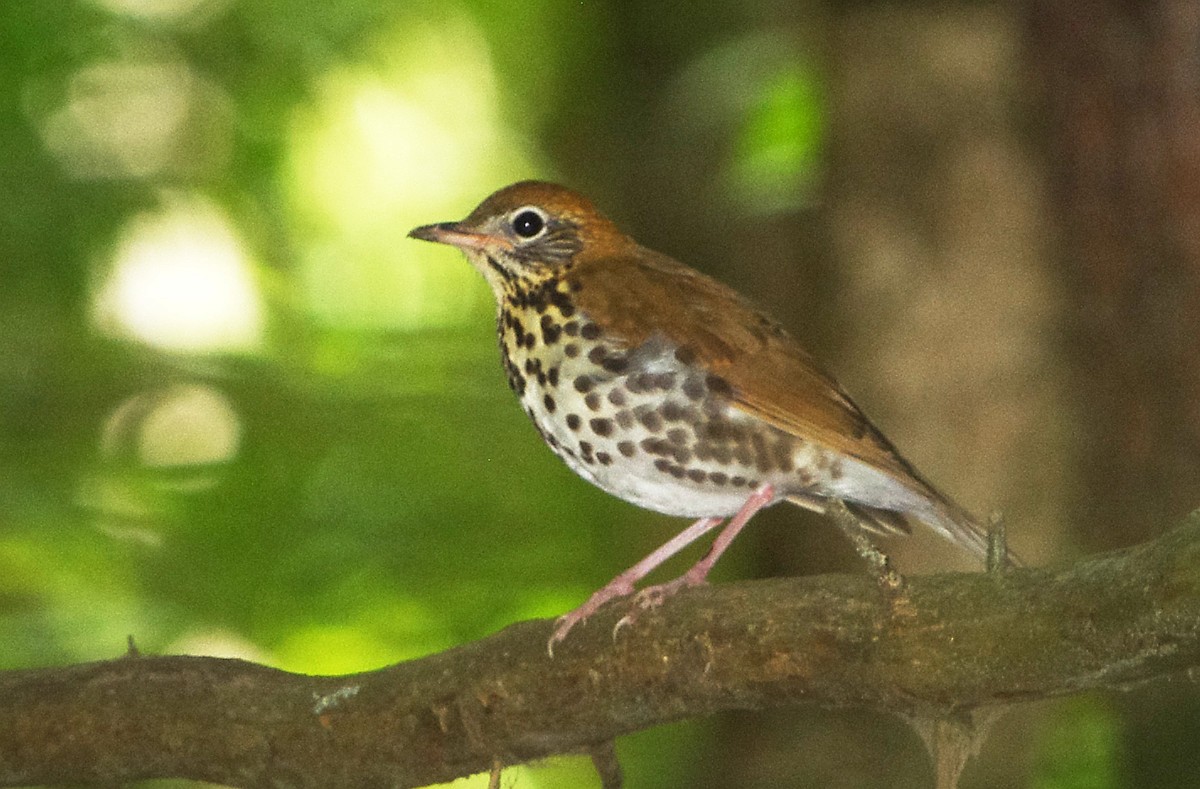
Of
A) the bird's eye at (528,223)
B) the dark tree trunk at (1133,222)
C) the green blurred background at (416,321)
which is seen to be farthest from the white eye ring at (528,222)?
the dark tree trunk at (1133,222)

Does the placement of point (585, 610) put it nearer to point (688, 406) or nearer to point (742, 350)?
point (688, 406)

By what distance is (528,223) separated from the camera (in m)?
4.50

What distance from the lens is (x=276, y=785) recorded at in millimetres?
3729

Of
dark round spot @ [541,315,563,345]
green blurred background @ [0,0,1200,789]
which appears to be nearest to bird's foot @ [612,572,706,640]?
dark round spot @ [541,315,563,345]

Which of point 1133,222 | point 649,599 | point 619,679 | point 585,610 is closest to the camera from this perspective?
point 619,679

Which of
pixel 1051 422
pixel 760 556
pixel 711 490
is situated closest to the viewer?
pixel 711 490

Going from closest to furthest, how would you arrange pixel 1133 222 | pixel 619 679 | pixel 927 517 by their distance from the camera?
pixel 619 679, pixel 927 517, pixel 1133 222

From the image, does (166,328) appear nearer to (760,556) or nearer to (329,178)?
(329,178)

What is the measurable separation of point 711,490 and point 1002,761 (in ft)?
7.55

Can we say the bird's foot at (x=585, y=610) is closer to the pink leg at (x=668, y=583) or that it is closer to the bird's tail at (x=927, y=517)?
the pink leg at (x=668, y=583)

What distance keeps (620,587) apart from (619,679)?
0.63m

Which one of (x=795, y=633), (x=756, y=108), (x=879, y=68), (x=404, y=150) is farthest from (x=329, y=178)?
(x=795, y=633)

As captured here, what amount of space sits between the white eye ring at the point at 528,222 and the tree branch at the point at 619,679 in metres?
1.31

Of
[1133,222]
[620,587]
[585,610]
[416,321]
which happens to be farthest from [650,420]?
[416,321]
